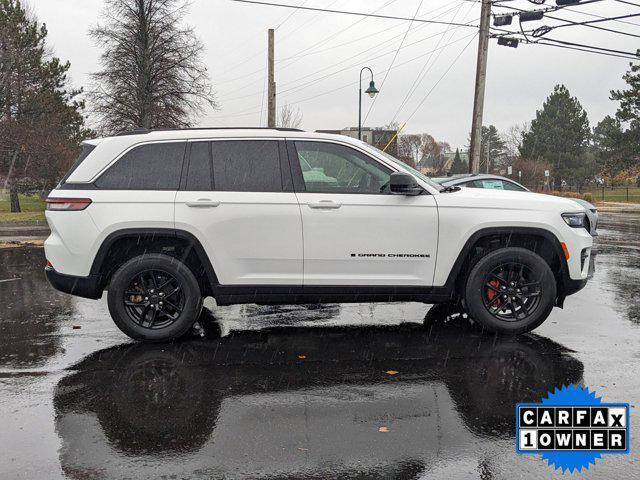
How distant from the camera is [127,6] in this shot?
116ft

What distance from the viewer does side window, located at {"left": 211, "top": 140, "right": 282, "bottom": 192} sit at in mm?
5391

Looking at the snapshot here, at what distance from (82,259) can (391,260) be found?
286 centimetres

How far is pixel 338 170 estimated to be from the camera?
5453 mm

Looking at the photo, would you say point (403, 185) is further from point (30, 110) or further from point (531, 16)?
point (30, 110)

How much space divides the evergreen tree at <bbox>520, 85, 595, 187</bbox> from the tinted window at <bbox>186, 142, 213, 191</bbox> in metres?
66.7

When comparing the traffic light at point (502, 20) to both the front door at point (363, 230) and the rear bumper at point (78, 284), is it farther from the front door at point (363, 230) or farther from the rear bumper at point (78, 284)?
the rear bumper at point (78, 284)

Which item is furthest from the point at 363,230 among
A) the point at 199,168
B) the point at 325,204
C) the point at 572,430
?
the point at 572,430

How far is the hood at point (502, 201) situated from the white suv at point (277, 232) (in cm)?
1

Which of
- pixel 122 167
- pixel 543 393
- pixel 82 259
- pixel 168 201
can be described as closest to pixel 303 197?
pixel 168 201

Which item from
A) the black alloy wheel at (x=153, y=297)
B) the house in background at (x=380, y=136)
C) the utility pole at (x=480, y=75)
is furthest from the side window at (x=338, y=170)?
the house in background at (x=380, y=136)

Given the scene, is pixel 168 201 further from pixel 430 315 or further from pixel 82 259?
pixel 430 315

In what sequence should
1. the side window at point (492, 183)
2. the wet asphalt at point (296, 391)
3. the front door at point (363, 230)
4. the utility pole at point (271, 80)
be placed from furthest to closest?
1. the utility pole at point (271, 80)
2. the side window at point (492, 183)
3. the front door at point (363, 230)
4. the wet asphalt at point (296, 391)

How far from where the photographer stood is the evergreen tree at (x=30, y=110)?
26.1 meters

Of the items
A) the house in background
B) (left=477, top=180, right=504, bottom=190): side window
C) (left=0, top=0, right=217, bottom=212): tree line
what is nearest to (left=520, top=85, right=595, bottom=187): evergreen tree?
the house in background
